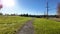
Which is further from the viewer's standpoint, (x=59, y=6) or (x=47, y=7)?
(x=59, y=6)

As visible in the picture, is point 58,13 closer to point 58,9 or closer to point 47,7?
point 58,9

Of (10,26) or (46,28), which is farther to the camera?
(10,26)

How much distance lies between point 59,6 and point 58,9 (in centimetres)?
136

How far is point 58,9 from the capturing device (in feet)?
225

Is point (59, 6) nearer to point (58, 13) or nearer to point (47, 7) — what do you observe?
point (58, 13)

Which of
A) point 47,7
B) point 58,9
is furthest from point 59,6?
point 47,7

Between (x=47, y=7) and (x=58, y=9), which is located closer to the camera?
(x=47, y=7)

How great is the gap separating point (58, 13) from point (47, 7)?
278 inches

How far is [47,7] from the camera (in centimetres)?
6281

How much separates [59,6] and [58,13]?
11.3ft

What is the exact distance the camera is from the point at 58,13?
67.1m

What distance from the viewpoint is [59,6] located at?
225 ft

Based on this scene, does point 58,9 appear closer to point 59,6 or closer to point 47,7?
point 59,6

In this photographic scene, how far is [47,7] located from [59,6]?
8180 mm
